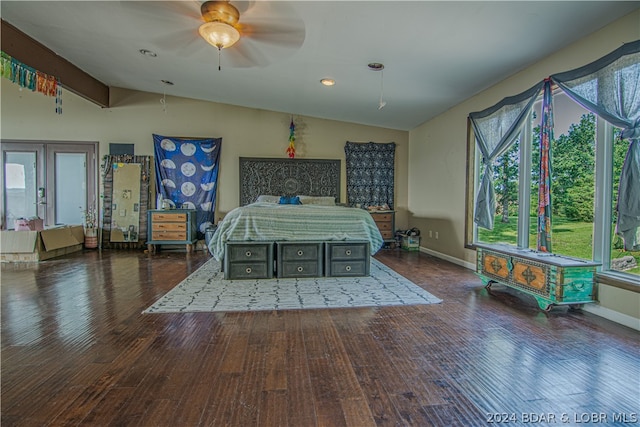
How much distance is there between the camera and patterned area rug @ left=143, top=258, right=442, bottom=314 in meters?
3.01

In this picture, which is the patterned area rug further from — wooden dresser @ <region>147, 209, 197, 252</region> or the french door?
the french door

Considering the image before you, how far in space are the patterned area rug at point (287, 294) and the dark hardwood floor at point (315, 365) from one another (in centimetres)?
18

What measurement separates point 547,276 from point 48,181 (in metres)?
8.38

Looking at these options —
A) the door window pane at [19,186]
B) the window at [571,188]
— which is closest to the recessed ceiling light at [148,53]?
the door window pane at [19,186]

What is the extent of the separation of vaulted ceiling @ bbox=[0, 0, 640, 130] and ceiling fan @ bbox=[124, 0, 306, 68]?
17 millimetres

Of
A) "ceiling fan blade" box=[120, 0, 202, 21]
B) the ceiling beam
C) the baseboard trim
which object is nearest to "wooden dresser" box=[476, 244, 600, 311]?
the baseboard trim

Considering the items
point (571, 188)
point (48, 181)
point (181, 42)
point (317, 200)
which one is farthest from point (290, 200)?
point (48, 181)

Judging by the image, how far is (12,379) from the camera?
1773 millimetres

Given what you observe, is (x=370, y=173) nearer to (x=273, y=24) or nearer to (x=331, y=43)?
(x=331, y=43)

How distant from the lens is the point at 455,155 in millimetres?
5180

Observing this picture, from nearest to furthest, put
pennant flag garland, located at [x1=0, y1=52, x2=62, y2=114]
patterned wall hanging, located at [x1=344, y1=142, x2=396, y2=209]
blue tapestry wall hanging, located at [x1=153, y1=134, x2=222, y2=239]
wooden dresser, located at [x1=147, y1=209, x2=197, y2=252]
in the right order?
pennant flag garland, located at [x1=0, y1=52, x2=62, y2=114] < wooden dresser, located at [x1=147, y1=209, x2=197, y2=252] < blue tapestry wall hanging, located at [x1=153, y1=134, x2=222, y2=239] < patterned wall hanging, located at [x1=344, y1=142, x2=396, y2=209]

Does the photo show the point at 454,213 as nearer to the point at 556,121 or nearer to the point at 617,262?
the point at 556,121

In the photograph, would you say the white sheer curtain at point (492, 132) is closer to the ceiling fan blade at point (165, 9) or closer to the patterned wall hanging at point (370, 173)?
the patterned wall hanging at point (370, 173)

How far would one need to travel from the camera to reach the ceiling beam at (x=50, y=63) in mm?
4050
